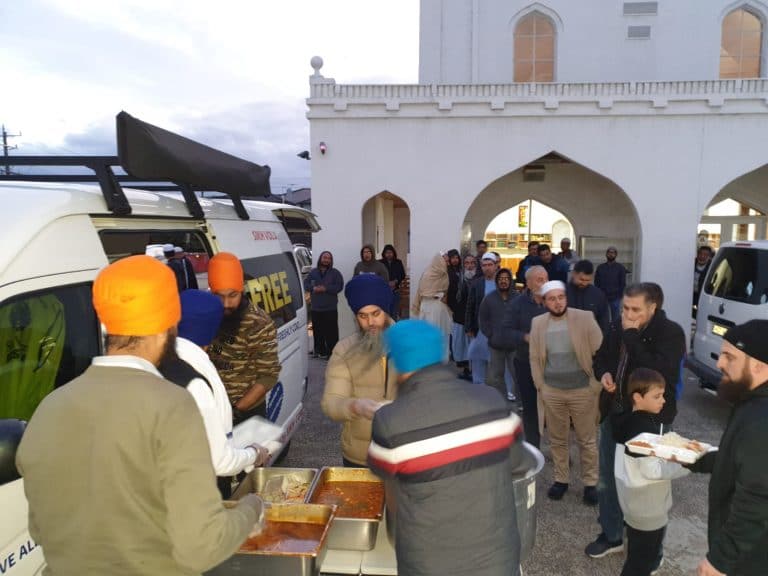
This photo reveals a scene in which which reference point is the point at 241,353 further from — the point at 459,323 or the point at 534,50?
the point at 534,50

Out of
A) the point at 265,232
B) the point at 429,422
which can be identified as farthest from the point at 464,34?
the point at 429,422

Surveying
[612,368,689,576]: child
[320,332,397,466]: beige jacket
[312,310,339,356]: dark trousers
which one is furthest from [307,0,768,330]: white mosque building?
[320,332,397,466]: beige jacket

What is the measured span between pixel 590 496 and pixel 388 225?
12.5 m

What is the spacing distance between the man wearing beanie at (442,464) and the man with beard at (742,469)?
776 mm

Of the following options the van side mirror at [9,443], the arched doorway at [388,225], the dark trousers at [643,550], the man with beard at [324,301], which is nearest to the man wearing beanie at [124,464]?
the van side mirror at [9,443]

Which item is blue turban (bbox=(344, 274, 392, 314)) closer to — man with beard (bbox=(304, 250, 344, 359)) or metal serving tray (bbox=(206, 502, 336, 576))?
metal serving tray (bbox=(206, 502, 336, 576))

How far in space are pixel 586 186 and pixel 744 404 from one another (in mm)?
11377

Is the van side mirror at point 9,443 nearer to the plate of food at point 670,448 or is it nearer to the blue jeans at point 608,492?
the plate of food at point 670,448

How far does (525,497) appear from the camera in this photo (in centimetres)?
220

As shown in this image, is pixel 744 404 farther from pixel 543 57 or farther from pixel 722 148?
pixel 543 57

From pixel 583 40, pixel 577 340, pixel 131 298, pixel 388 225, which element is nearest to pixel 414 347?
pixel 131 298

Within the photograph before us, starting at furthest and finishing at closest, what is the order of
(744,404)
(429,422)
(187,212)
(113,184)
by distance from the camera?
(187,212), (113,184), (744,404), (429,422)

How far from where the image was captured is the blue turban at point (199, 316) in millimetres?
2197

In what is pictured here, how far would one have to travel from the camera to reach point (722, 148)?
9703 millimetres
